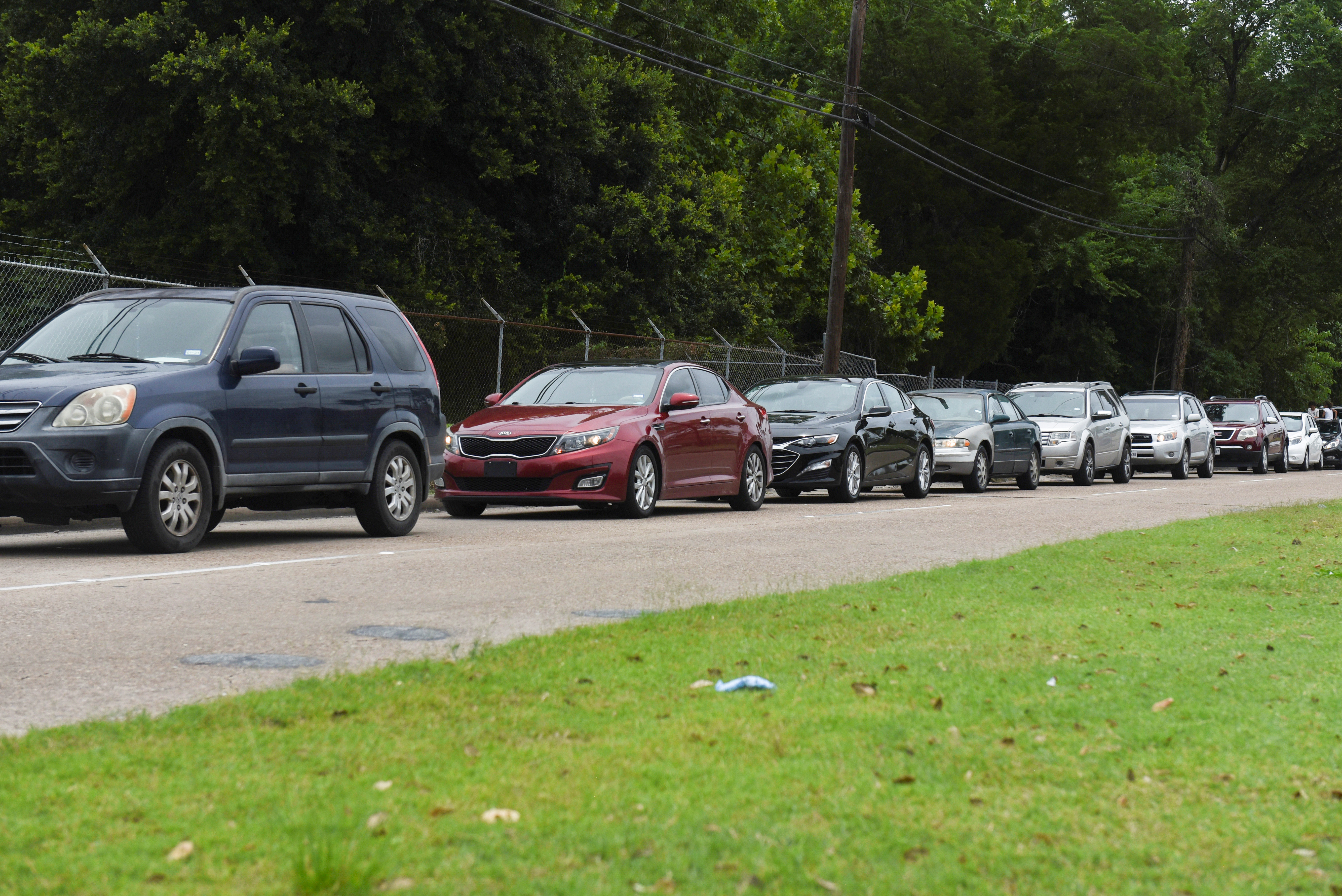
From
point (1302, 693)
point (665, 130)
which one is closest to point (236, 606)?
point (1302, 693)

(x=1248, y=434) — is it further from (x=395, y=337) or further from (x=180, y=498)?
(x=180, y=498)

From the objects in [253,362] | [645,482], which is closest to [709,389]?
[645,482]

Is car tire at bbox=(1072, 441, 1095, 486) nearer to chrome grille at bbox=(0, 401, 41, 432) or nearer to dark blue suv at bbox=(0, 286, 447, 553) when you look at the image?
dark blue suv at bbox=(0, 286, 447, 553)

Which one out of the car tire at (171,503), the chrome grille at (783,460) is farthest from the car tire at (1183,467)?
the car tire at (171,503)

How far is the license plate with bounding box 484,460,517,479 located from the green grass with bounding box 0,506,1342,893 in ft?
26.1

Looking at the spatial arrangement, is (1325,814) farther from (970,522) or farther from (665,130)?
(665,130)

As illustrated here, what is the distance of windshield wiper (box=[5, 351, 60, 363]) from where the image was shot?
436 inches

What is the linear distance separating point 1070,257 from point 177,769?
50403 millimetres

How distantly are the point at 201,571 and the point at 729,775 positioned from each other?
622 centimetres

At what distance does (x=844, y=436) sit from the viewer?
19984 millimetres

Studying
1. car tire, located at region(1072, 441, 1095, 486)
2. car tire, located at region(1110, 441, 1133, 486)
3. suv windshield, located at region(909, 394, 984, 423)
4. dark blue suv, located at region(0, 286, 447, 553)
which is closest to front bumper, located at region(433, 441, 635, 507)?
dark blue suv, located at region(0, 286, 447, 553)

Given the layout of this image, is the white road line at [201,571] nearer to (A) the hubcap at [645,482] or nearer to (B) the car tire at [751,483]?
(A) the hubcap at [645,482]

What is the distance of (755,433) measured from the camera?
18.0m

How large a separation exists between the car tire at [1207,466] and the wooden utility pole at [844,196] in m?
11.4
